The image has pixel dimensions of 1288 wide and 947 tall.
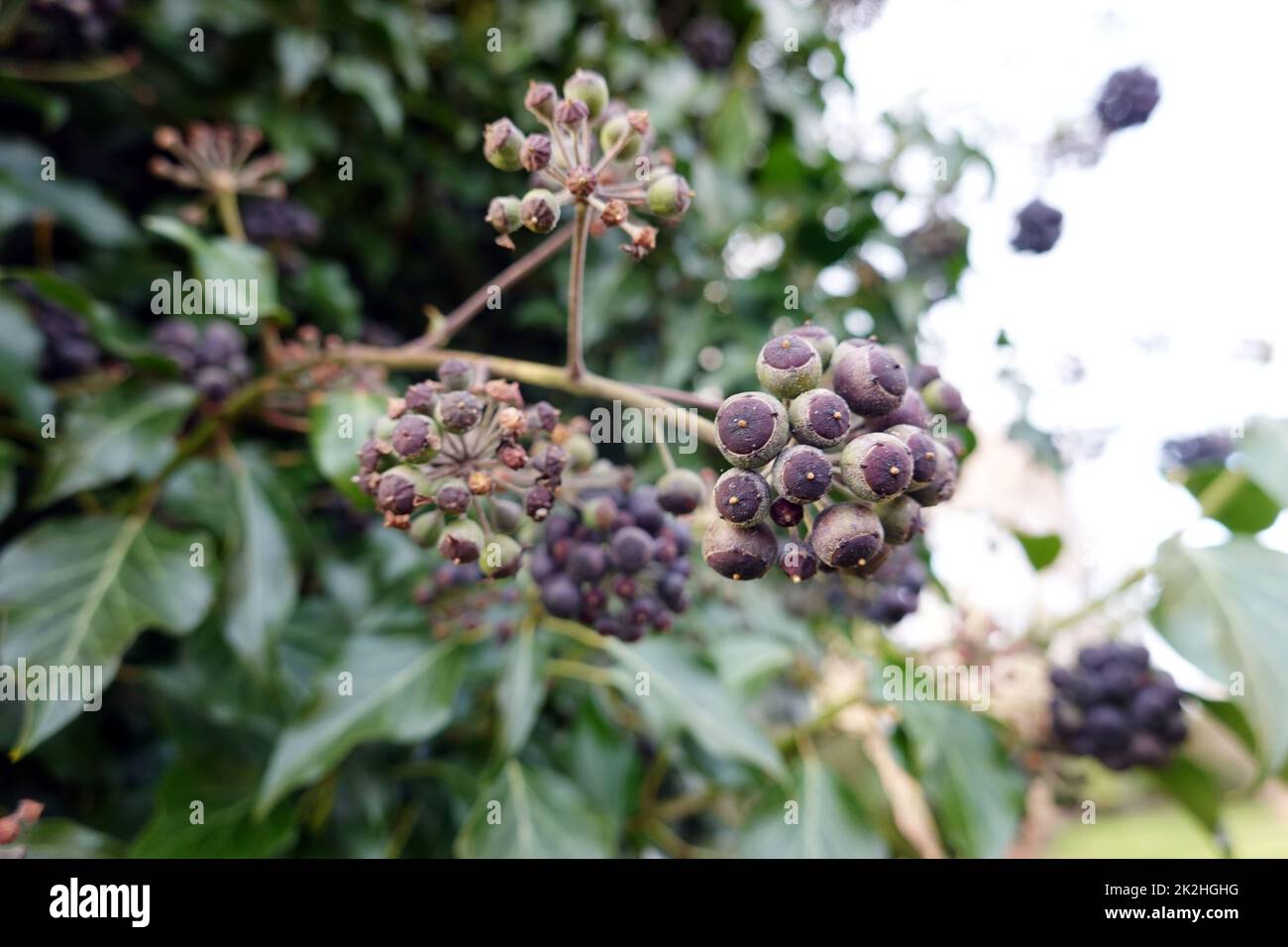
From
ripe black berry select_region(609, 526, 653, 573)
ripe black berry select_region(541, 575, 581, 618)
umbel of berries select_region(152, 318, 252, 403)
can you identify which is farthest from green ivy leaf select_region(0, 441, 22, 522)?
ripe black berry select_region(609, 526, 653, 573)

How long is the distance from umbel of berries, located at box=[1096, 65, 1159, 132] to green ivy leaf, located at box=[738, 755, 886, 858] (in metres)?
1.86

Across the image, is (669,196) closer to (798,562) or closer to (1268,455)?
(798,562)

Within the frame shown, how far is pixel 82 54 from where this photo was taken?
1.89 meters

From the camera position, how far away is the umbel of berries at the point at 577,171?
0.89 metres

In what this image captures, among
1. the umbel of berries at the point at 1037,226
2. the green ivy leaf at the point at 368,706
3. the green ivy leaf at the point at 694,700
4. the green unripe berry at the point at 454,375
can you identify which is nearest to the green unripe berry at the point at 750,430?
the green unripe berry at the point at 454,375

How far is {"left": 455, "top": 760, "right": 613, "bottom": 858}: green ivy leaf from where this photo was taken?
1.51m

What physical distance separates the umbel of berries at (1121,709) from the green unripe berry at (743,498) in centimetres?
154

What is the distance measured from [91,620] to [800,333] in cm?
123

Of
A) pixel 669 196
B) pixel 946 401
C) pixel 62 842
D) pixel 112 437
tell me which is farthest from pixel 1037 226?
pixel 62 842

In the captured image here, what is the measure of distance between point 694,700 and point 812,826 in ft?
1.43

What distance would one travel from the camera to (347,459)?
1.29m

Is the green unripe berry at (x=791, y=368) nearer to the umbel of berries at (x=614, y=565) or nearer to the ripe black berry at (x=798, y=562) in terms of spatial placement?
the ripe black berry at (x=798, y=562)
